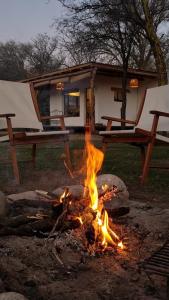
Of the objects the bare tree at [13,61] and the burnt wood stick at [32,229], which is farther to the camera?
the bare tree at [13,61]

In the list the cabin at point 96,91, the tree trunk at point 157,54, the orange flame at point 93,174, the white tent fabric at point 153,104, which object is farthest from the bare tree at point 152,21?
the orange flame at point 93,174

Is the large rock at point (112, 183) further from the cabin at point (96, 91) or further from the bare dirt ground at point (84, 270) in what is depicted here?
the cabin at point (96, 91)

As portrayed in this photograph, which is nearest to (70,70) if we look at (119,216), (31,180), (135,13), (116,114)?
(116,114)

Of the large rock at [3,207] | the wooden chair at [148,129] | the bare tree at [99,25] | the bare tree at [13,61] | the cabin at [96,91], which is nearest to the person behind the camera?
the large rock at [3,207]

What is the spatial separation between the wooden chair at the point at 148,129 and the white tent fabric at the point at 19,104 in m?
1.18

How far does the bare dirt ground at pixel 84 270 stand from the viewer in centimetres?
179

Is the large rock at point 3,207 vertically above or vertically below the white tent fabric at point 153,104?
below

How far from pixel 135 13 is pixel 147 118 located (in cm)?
759

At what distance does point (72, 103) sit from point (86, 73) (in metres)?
4.31

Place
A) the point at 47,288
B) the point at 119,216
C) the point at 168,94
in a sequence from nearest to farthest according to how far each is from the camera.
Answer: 1. the point at 47,288
2. the point at 119,216
3. the point at 168,94

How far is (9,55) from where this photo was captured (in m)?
30.1

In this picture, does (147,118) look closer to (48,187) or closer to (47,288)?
(48,187)

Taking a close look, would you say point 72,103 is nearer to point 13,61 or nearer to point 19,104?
point 13,61

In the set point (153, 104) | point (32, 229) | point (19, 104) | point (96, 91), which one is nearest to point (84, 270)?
point (32, 229)
